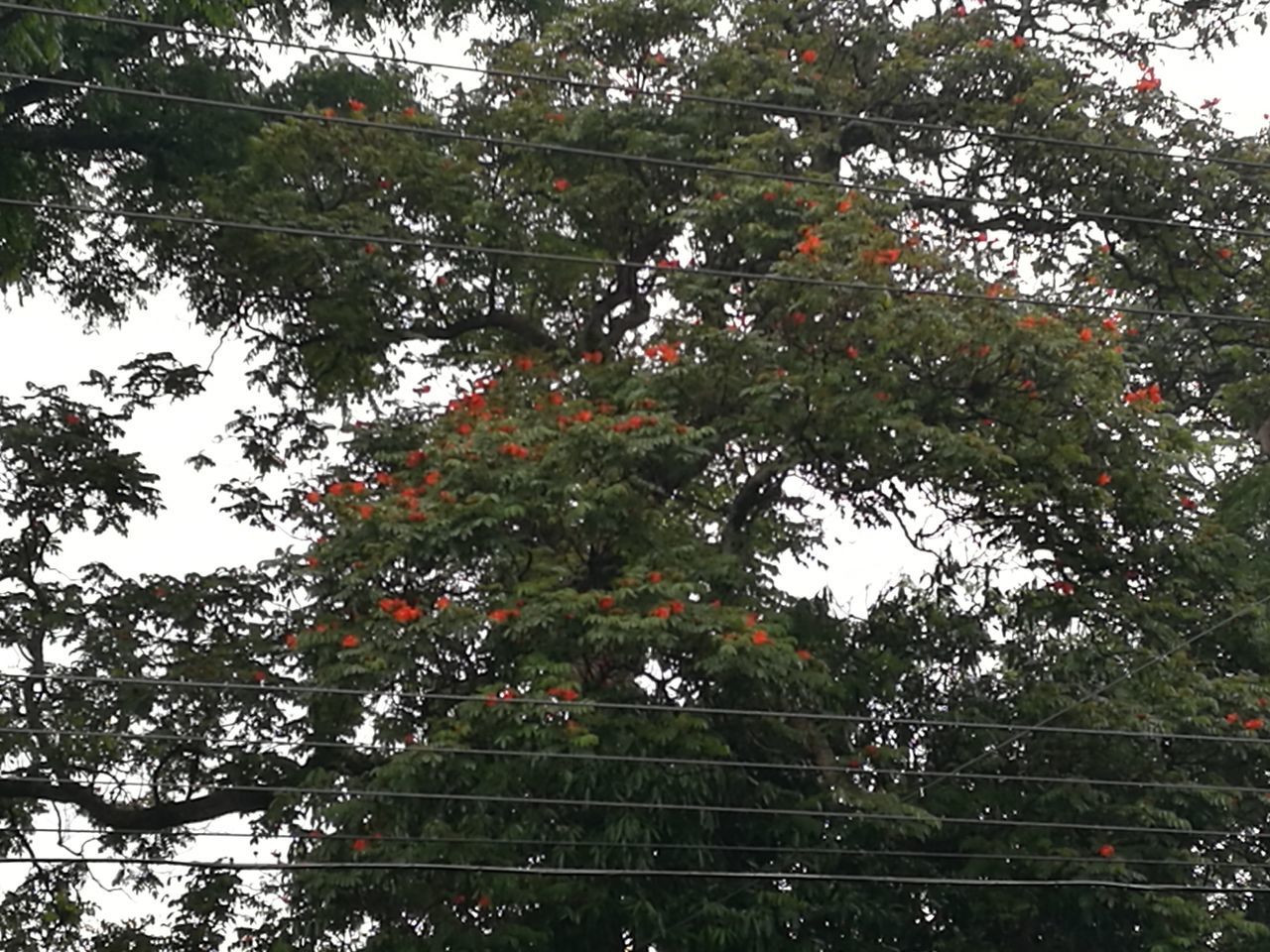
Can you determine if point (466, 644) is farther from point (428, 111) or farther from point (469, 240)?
point (428, 111)

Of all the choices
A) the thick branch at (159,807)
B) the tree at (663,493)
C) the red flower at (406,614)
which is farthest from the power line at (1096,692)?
the thick branch at (159,807)

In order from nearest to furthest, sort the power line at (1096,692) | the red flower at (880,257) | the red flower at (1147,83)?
the red flower at (880,257) < the power line at (1096,692) < the red flower at (1147,83)

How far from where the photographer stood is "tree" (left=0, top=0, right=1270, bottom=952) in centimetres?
823

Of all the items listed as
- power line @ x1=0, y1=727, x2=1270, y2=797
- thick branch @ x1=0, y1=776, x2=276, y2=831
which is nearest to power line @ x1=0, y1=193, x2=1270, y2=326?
power line @ x1=0, y1=727, x2=1270, y2=797

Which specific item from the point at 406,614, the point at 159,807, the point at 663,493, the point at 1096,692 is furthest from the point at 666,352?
the point at 159,807

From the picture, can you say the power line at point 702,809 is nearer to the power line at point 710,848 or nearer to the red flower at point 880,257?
the power line at point 710,848

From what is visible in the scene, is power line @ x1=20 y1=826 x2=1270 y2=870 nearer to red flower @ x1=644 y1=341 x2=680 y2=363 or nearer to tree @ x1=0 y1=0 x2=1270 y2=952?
tree @ x1=0 y1=0 x2=1270 y2=952

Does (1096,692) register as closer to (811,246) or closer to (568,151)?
(811,246)

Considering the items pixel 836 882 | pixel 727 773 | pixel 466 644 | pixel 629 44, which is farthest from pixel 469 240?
pixel 836 882

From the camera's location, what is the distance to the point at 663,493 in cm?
899

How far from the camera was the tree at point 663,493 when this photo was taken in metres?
8.23

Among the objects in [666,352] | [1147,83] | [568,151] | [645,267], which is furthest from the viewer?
[1147,83]

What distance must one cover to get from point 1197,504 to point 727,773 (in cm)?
296

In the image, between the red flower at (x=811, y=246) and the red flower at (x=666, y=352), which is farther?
the red flower at (x=666, y=352)
